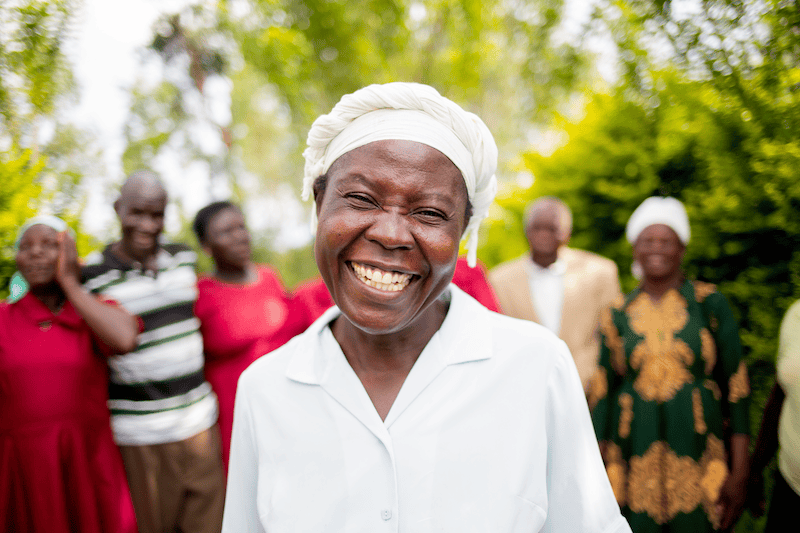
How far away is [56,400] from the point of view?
2564 mm

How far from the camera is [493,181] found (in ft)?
4.80

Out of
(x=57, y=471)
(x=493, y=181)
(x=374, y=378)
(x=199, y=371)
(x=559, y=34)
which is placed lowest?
(x=57, y=471)

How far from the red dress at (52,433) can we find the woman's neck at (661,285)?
3.35 metres

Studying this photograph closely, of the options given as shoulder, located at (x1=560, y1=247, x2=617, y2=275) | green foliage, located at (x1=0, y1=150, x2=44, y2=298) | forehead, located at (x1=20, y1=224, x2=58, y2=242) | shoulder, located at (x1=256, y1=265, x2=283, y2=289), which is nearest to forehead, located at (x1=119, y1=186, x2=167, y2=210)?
forehead, located at (x1=20, y1=224, x2=58, y2=242)

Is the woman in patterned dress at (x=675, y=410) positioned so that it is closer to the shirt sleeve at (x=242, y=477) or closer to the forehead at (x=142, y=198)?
the shirt sleeve at (x=242, y=477)

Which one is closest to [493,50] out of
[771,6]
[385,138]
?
[771,6]

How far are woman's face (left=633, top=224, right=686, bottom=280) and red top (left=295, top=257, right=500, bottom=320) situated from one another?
3.29ft

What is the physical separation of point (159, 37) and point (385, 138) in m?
11.3

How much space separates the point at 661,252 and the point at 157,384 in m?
3.18

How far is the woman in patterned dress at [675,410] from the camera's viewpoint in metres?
2.70

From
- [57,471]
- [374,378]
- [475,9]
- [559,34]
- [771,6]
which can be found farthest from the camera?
[475,9]

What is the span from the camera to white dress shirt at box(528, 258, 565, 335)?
4105mm

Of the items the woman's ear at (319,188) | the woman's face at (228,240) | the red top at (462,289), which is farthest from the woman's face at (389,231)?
the woman's face at (228,240)

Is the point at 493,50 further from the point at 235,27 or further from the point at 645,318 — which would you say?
the point at 645,318
